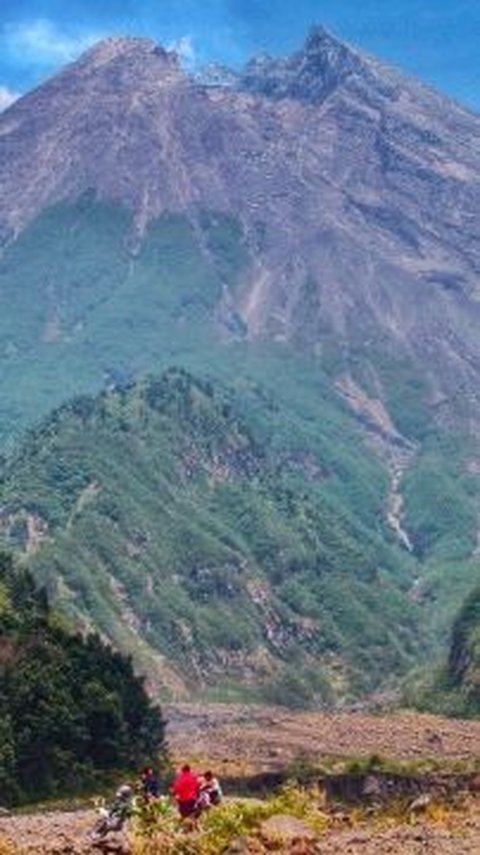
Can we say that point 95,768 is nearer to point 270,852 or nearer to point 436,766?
point 436,766

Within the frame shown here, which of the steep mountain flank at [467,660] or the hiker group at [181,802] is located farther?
the steep mountain flank at [467,660]

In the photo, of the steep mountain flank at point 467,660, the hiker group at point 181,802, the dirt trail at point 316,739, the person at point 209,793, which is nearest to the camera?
the hiker group at point 181,802

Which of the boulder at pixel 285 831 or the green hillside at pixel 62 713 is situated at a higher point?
the green hillside at pixel 62 713

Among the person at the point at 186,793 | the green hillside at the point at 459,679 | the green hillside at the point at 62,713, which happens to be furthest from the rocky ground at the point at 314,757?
the green hillside at the point at 459,679

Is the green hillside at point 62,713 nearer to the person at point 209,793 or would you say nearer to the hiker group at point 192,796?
the person at point 209,793

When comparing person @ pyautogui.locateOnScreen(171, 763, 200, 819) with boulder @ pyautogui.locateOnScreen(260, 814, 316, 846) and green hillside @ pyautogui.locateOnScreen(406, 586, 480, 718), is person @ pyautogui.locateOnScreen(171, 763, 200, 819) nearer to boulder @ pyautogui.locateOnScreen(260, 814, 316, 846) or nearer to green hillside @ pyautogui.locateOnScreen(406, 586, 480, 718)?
boulder @ pyautogui.locateOnScreen(260, 814, 316, 846)
